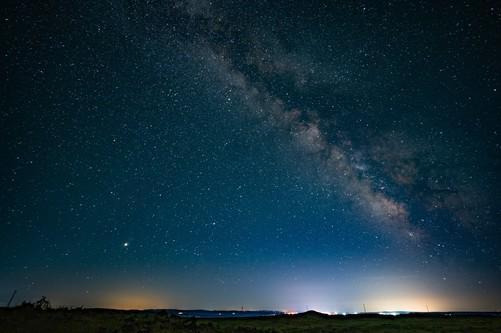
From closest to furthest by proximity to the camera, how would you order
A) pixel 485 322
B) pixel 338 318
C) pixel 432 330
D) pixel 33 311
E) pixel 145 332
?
pixel 145 332, pixel 33 311, pixel 432 330, pixel 485 322, pixel 338 318

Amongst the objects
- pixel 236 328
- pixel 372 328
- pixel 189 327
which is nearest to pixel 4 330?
pixel 189 327

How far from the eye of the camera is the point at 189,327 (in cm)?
1934

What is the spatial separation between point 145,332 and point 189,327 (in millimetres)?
3117

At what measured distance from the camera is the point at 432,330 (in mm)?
20422

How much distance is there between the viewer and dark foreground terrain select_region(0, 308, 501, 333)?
56.6 ft

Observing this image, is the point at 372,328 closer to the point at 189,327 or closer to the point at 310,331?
the point at 310,331

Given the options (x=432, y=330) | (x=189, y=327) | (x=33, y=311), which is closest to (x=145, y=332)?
(x=189, y=327)

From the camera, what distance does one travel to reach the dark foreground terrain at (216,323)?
1725 cm

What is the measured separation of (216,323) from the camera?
73.5 ft

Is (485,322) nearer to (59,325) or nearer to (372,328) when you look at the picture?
(372,328)

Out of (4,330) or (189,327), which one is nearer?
(4,330)

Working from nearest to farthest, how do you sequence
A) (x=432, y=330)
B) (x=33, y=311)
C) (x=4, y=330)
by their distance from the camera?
(x=4, y=330) → (x=33, y=311) → (x=432, y=330)

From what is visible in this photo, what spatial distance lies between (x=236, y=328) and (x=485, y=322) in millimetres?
18157

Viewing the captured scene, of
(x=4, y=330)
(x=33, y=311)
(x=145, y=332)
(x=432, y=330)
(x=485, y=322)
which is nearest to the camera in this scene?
(x=4, y=330)
